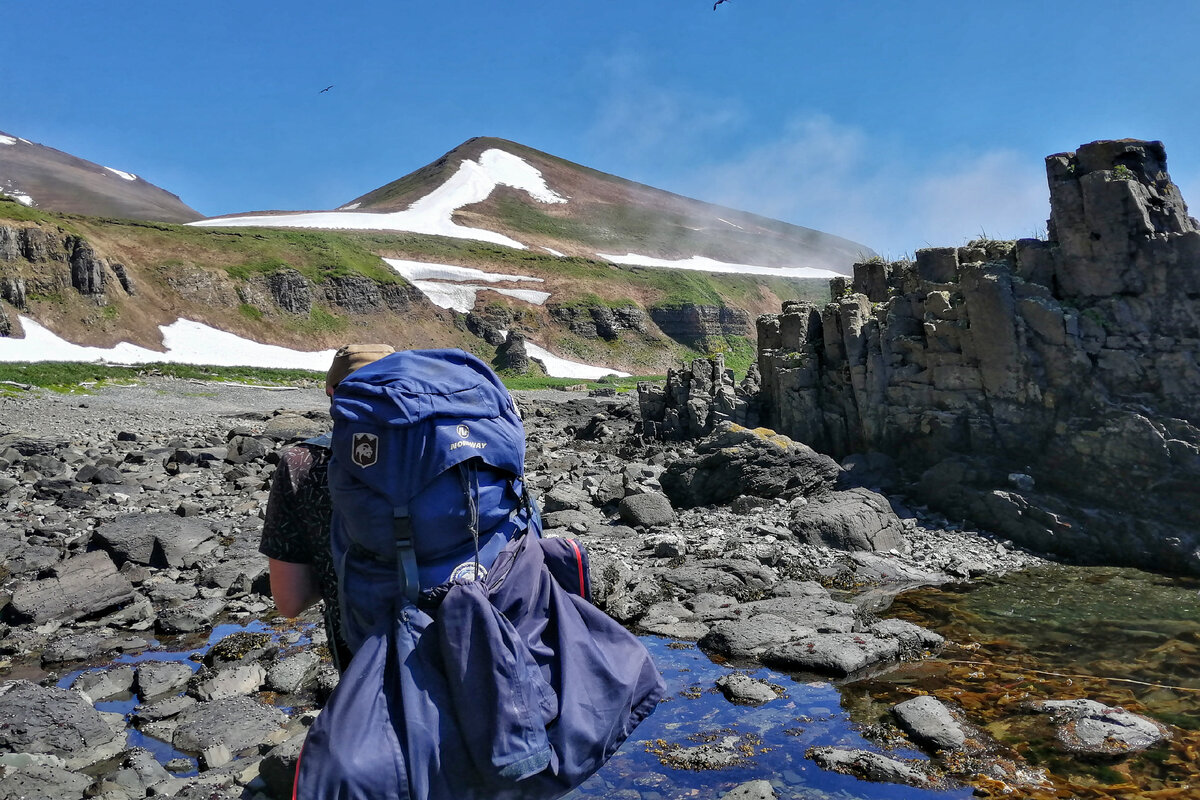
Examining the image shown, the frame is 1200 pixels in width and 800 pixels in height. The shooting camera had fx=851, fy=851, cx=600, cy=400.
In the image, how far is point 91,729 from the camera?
7195 mm

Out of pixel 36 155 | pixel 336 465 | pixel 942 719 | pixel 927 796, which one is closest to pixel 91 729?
pixel 336 465

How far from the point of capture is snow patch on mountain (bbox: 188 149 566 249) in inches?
3959

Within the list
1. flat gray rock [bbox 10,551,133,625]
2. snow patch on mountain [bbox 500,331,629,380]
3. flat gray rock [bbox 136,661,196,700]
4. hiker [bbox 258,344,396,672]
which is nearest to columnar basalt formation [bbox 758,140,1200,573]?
flat gray rock [bbox 136,661,196,700]

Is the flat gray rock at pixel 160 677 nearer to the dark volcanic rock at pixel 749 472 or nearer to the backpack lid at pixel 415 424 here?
the backpack lid at pixel 415 424

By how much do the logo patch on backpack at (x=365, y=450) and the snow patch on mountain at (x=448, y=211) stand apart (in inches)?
3607

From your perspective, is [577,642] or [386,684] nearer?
[386,684]

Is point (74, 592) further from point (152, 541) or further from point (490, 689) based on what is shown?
point (490, 689)

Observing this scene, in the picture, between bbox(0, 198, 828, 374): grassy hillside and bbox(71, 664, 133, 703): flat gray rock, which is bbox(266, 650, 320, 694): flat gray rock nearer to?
bbox(71, 664, 133, 703): flat gray rock

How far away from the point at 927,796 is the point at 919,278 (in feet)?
48.7

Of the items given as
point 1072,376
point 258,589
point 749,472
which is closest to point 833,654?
point 258,589

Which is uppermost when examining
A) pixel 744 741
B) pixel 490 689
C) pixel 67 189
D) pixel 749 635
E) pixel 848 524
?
pixel 67 189

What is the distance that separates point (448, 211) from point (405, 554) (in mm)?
115516

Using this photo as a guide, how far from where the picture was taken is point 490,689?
2830mm

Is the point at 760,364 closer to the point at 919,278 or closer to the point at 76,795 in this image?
the point at 919,278
